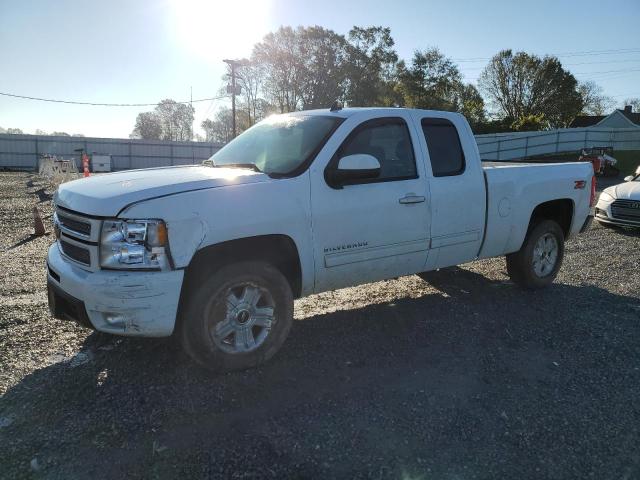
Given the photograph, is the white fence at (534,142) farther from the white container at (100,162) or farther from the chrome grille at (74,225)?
the chrome grille at (74,225)

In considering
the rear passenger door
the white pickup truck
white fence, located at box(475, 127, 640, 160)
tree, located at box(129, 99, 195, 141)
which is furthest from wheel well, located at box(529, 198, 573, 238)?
tree, located at box(129, 99, 195, 141)

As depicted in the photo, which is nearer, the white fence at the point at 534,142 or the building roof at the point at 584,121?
the white fence at the point at 534,142

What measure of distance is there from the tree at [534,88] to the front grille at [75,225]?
58685 millimetres

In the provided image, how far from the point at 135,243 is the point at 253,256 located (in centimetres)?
92

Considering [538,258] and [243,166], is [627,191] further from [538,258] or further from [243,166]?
[243,166]

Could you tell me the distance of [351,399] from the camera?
3447mm

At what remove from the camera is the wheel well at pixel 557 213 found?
6.00 meters

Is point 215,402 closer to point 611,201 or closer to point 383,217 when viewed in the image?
point 383,217

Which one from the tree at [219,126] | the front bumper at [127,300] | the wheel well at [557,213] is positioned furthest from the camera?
the tree at [219,126]

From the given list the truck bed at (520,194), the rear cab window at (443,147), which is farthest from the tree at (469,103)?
the rear cab window at (443,147)

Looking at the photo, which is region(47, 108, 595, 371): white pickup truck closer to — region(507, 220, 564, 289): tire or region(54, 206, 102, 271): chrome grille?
region(54, 206, 102, 271): chrome grille

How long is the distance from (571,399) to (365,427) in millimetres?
1523

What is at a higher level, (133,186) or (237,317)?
(133,186)

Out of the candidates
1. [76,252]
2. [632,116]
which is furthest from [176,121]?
[76,252]
